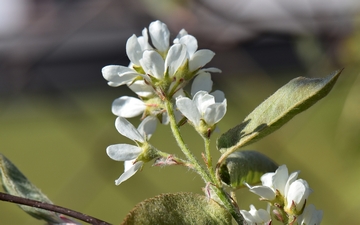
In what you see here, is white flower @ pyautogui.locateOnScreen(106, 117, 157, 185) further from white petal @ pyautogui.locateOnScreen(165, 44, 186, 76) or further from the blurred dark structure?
the blurred dark structure

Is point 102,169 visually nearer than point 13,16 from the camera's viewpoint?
Yes

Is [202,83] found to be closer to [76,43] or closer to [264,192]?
[264,192]

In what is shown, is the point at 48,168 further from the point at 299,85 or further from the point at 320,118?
the point at 299,85

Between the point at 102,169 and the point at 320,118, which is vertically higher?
the point at 102,169

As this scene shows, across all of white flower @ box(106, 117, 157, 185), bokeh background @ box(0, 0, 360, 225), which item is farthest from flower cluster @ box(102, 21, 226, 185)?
bokeh background @ box(0, 0, 360, 225)

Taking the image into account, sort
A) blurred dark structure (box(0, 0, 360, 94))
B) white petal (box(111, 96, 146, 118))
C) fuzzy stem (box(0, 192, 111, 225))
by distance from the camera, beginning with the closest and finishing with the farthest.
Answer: fuzzy stem (box(0, 192, 111, 225)) → white petal (box(111, 96, 146, 118)) → blurred dark structure (box(0, 0, 360, 94))

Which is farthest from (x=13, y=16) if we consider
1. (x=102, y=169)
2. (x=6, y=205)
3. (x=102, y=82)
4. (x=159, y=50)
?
(x=159, y=50)

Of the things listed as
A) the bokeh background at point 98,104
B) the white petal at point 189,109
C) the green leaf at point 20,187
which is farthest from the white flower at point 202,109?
the bokeh background at point 98,104
